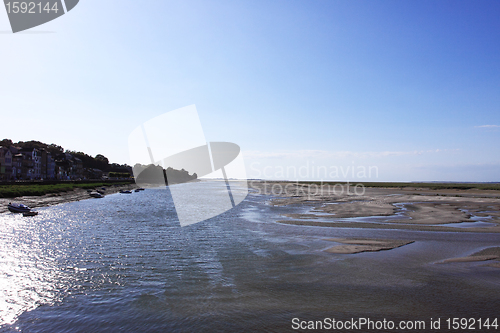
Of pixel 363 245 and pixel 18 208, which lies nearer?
pixel 363 245

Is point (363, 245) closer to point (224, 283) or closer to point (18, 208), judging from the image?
point (224, 283)

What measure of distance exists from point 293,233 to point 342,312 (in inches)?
610

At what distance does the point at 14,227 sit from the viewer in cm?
2898

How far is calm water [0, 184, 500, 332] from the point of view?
388 inches

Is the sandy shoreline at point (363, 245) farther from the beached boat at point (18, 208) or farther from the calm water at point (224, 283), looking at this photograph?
the beached boat at point (18, 208)

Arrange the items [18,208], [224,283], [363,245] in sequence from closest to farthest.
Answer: [224,283] < [363,245] < [18,208]

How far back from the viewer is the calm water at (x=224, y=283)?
984 centimetres

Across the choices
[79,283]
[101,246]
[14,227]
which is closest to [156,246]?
[101,246]

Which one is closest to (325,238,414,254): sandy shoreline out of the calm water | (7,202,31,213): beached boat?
the calm water

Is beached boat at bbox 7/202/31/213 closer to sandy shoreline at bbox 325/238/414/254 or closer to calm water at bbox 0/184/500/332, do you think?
calm water at bbox 0/184/500/332

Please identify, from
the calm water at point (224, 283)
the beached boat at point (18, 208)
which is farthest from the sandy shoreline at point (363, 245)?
the beached boat at point (18, 208)

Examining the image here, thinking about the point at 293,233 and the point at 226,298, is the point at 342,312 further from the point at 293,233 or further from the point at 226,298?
the point at 293,233

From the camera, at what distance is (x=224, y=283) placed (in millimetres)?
13125

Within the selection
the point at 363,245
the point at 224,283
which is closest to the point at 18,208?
the point at 224,283
